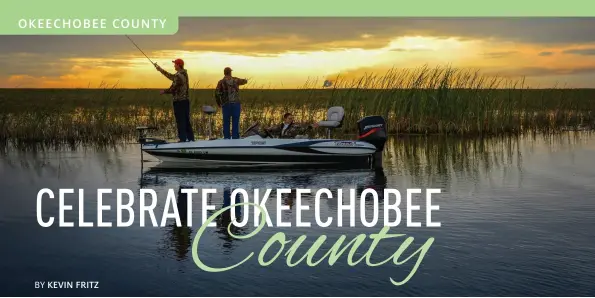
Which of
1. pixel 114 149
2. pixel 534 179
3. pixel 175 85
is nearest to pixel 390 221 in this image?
pixel 534 179

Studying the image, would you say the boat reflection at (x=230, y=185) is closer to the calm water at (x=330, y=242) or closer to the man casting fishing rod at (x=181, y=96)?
the calm water at (x=330, y=242)

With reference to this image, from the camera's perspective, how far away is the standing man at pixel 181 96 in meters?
19.6

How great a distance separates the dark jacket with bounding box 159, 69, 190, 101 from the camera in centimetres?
1959

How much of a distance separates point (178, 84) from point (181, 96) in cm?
29

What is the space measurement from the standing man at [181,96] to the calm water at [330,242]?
2.17 meters

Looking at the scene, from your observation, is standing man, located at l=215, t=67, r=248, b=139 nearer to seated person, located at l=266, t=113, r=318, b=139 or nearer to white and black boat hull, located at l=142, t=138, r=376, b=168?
seated person, located at l=266, t=113, r=318, b=139

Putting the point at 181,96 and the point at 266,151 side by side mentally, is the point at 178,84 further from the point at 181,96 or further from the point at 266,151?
the point at 266,151

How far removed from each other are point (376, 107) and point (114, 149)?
7922 mm

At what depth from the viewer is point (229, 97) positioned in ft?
65.9

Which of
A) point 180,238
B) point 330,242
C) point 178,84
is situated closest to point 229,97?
point 178,84

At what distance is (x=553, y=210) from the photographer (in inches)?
504

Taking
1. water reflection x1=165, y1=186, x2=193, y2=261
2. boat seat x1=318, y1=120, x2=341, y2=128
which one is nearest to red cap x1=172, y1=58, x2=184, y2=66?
boat seat x1=318, y1=120, x2=341, y2=128

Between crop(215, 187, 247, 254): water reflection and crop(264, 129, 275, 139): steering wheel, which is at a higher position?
crop(264, 129, 275, 139): steering wheel

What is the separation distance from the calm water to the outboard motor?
2.90ft
